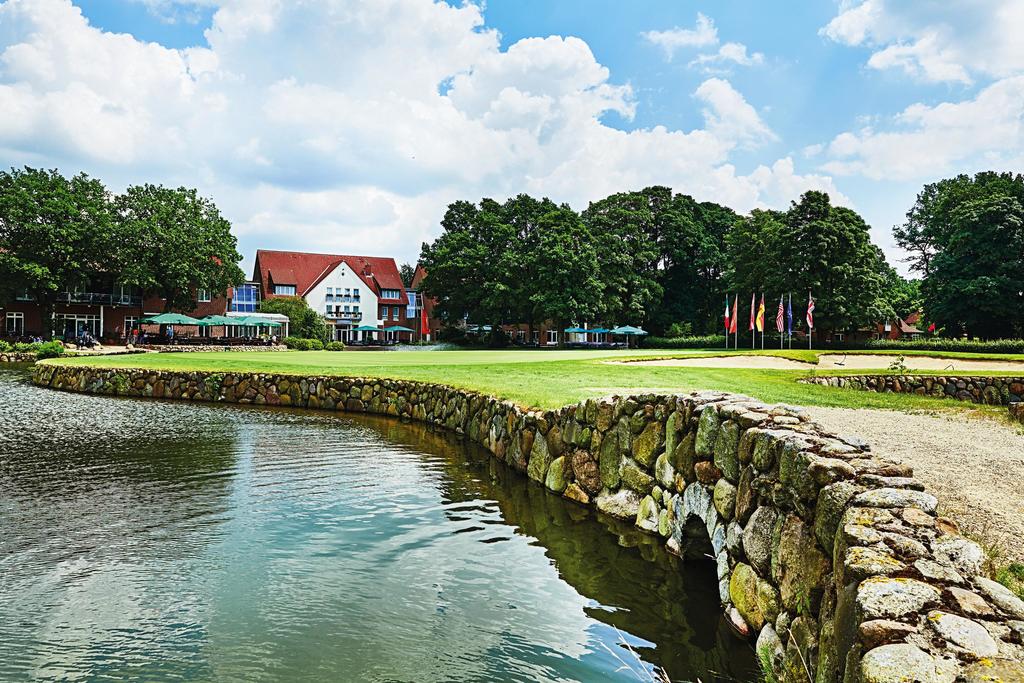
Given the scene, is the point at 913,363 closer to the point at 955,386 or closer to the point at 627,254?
the point at 955,386

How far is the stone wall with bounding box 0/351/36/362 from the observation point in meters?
39.0

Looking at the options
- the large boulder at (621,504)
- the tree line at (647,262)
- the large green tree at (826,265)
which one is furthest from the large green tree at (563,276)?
the large boulder at (621,504)

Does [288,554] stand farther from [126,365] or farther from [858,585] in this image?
[126,365]

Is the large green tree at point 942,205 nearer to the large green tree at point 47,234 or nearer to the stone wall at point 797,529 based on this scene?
the stone wall at point 797,529

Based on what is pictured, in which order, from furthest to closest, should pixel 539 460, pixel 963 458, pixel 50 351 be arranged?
pixel 50 351 < pixel 539 460 < pixel 963 458

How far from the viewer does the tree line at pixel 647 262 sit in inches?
1925

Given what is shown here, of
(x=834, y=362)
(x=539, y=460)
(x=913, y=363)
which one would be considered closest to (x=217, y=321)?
(x=834, y=362)

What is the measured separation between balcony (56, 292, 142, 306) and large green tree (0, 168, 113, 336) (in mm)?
2310

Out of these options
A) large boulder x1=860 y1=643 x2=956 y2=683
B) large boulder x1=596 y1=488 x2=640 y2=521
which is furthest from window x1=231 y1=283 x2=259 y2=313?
large boulder x1=860 y1=643 x2=956 y2=683

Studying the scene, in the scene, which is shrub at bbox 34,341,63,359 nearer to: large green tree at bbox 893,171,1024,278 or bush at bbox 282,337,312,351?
bush at bbox 282,337,312,351

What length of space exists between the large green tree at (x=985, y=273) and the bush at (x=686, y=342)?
15.5 metres

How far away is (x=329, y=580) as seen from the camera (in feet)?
20.2

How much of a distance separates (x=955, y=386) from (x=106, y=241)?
54680 millimetres

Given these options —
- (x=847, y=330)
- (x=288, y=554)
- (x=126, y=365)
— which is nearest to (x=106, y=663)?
(x=288, y=554)
